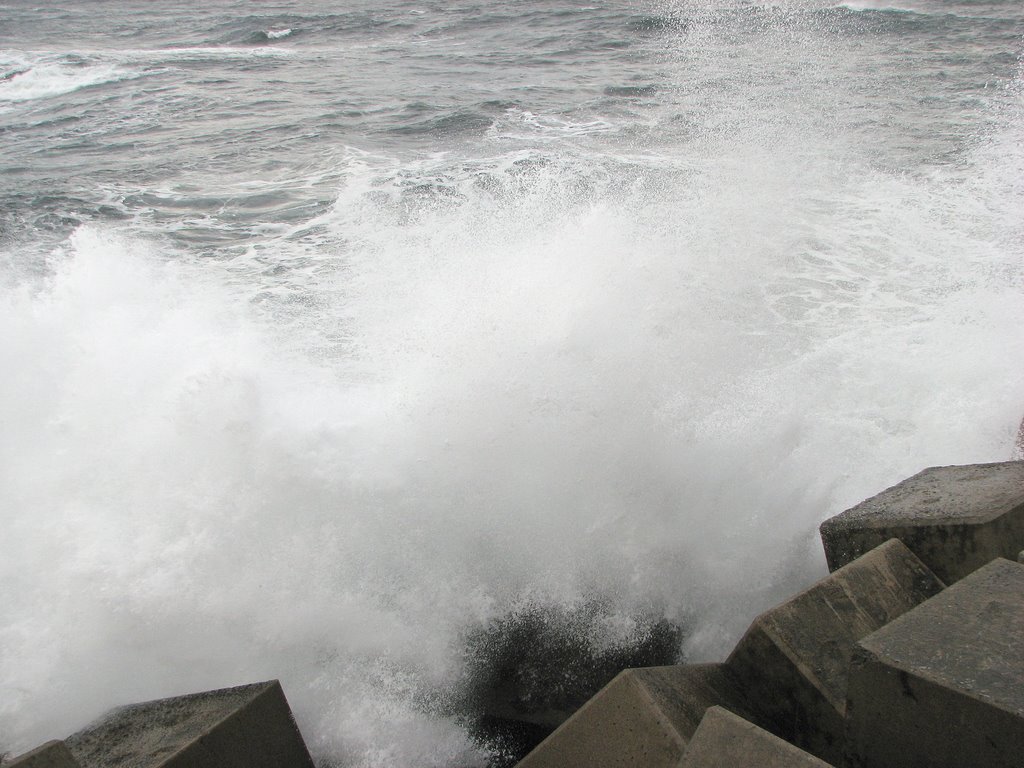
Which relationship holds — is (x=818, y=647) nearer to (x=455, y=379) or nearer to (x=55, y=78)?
(x=455, y=379)

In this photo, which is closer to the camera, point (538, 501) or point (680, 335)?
point (538, 501)

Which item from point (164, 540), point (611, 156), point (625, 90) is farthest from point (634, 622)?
point (625, 90)

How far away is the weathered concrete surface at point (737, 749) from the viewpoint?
178cm

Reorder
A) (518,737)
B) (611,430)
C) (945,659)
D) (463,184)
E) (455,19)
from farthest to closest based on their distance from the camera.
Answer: (455,19)
(463,184)
(611,430)
(518,737)
(945,659)

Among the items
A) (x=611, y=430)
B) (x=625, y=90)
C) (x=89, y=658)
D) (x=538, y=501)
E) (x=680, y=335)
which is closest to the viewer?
(x=89, y=658)

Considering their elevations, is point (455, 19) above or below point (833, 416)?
above

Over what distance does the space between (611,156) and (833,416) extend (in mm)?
5456

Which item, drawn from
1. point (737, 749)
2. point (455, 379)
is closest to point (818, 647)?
point (737, 749)

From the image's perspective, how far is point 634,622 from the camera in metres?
3.66

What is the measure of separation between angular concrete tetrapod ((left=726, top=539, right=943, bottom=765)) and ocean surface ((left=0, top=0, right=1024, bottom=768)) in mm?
942

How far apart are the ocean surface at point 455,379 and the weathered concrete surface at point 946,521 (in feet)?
→ 2.13

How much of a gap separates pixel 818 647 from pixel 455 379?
9.84 ft

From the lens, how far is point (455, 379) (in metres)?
5.04

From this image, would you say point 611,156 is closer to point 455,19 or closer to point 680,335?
point 680,335
